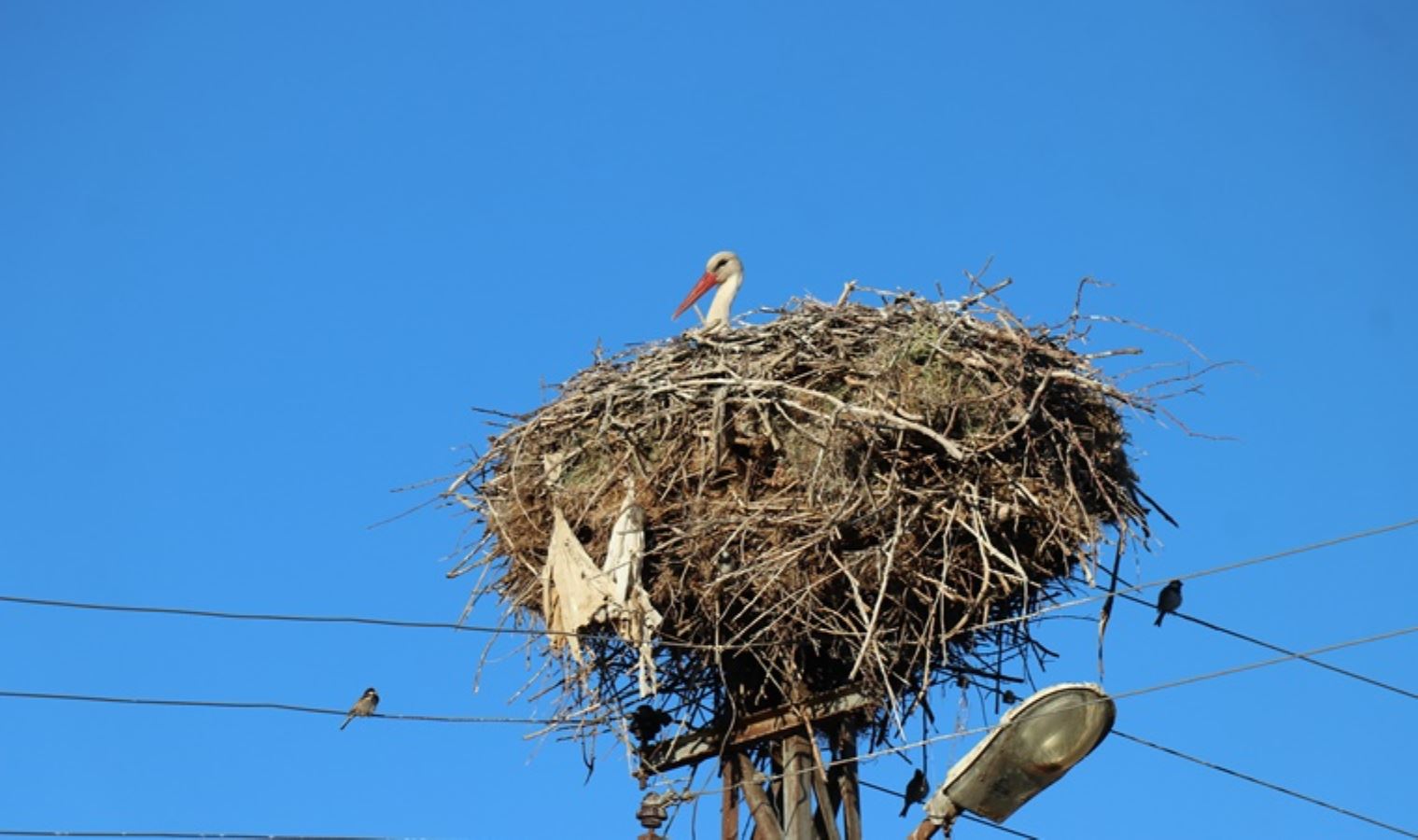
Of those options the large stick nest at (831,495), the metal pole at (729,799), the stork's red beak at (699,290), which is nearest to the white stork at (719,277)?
the stork's red beak at (699,290)

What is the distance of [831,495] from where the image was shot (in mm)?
9383

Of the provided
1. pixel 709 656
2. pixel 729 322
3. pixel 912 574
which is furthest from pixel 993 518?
pixel 729 322

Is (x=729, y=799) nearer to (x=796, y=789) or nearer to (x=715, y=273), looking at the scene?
(x=796, y=789)

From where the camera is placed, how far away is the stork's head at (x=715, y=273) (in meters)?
13.6

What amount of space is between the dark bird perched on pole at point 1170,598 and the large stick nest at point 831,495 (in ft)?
1.18

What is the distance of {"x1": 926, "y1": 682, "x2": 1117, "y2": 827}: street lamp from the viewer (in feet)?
26.8

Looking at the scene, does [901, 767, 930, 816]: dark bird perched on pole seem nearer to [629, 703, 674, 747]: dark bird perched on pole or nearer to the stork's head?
[629, 703, 674, 747]: dark bird perched on pole

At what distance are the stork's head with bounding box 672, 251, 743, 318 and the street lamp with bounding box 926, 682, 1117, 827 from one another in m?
5.86

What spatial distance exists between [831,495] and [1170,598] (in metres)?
1.57

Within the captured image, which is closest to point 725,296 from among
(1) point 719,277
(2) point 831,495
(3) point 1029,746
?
(1) point 719,277

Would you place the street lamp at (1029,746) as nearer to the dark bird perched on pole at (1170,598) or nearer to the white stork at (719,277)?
the dark bird perched on pole at (1170,598)

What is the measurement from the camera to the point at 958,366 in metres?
9.87

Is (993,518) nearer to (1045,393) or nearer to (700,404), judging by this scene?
(1045,393)

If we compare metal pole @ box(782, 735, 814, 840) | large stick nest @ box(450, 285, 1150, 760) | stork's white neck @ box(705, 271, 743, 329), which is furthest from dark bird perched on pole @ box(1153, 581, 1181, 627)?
stork's white neck @ box(705, 271, 743, 329)
